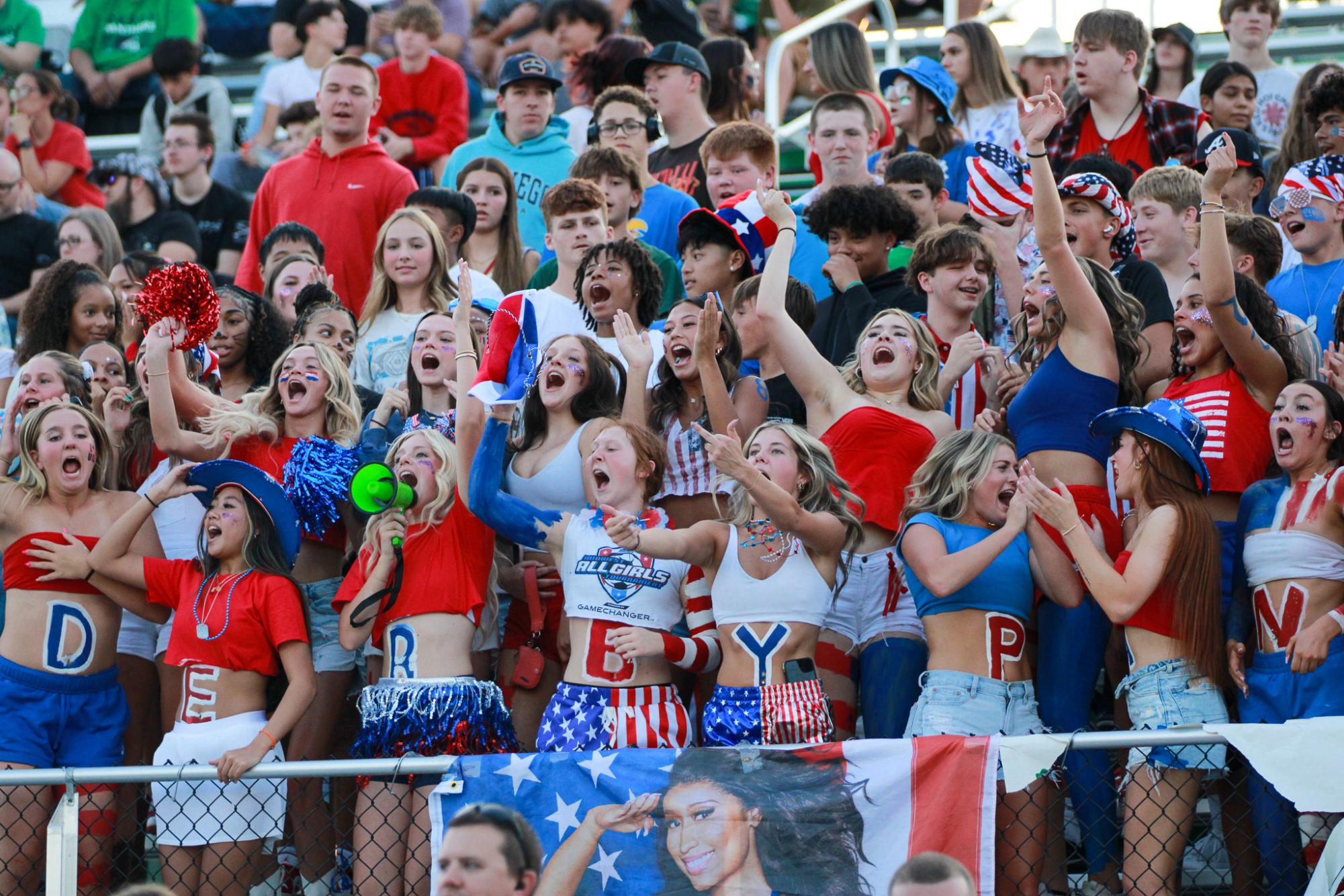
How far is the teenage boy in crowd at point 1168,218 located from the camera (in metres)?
6.30

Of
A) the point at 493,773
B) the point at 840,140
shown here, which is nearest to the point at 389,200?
the point at 840,140

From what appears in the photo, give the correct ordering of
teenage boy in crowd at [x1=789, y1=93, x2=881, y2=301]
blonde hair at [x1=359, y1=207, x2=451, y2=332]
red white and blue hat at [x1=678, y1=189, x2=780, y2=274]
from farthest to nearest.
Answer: teenage boy in crowd at [x1=789, y1=93, x2=881, y2=301], blonde hair at [x1=359, y1=207, x2=451, y2=332], red white and blue hat at [x1=678, y1=189, x2=780, y2=274]

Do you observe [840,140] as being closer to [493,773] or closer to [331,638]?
[331,638]

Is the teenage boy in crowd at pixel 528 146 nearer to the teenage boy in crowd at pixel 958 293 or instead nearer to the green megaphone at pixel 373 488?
the teenage boy in crowd at pixel 958 293

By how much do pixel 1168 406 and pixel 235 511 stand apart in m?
2.99

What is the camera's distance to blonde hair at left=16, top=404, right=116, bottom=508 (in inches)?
229

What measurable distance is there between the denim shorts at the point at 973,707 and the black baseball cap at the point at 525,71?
179 inches

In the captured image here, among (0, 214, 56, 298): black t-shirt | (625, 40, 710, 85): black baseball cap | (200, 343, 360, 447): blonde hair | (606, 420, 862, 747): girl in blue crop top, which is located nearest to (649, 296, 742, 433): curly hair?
(606, 420, 862, 747): girl in blue crop top

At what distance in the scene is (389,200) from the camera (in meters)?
8.20

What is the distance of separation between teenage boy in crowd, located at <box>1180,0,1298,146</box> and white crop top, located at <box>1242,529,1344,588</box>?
4.47 metres

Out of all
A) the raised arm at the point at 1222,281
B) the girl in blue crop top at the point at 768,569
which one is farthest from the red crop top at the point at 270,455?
the raised arm at the point at 1222,281

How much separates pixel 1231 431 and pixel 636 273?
2194 millimetres

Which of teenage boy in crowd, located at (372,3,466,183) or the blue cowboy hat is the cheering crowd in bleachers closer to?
the blue cowboy hat

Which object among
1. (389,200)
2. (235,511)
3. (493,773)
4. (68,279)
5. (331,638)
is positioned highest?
(389,200)
